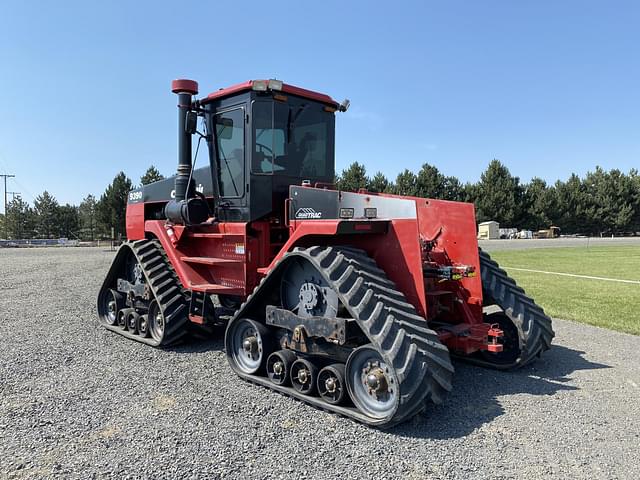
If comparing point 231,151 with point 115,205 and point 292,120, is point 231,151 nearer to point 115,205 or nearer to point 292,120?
point 292,120

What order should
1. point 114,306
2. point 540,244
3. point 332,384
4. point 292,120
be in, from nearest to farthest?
point 332,384, point 292,120, point 114,306, point 540,244

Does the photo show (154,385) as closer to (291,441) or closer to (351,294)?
(291,441)

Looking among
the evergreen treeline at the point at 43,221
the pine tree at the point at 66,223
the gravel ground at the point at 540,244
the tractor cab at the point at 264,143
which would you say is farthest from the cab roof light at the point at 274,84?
the pine tree at the point at 66,223

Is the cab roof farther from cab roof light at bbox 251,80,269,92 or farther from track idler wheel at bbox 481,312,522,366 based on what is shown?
track idler wheel at bbox 481,312,522,366

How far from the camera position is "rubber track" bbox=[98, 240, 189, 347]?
269 inches

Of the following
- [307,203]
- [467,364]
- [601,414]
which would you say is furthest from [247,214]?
[601,414]

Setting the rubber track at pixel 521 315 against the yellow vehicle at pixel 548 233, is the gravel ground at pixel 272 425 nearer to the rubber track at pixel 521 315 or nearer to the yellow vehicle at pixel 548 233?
the rubber track at pixel 521 315

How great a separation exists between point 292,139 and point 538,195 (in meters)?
73.5

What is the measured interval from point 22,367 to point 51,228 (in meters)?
71.6

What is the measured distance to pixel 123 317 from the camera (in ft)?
26.1

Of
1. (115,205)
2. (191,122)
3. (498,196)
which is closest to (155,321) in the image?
(191,122)

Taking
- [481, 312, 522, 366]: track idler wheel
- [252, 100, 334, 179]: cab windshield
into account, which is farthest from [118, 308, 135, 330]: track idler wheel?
[481, 312, 522, 366]: track idler wheel

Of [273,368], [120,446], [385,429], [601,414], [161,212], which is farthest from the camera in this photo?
[161,212]

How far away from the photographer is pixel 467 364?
20.3 feet
